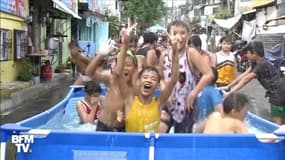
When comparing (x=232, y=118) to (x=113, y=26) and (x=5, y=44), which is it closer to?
(x=5, y=44)

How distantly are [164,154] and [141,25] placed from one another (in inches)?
1898

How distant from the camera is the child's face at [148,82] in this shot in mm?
4367

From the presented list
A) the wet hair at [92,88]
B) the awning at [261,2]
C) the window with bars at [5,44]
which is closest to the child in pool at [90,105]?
the wet hair at [92,88]

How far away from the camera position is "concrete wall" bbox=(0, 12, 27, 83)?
1466 cm

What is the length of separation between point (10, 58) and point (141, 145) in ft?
41.2

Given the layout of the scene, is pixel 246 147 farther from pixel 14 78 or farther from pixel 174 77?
pixel 14 78

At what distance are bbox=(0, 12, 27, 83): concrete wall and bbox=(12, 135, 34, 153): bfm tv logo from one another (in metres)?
11.3

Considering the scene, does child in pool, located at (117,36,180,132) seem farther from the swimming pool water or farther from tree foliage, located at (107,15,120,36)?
tree foliage, located at (107,15,120,36)

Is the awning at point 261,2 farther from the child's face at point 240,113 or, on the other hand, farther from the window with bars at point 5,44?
the child's face at point 240,113

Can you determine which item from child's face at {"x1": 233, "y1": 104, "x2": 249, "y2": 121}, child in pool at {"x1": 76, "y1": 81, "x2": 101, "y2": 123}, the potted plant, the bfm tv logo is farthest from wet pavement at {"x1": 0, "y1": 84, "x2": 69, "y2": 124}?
child's face at {"x1": 233, "y1": 104, "x2": 249, "y2": 121}

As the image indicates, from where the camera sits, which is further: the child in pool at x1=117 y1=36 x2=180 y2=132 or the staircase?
the staircase

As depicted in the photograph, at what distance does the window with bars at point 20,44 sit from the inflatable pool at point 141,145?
12.4 meters

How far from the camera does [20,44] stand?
52.9ft

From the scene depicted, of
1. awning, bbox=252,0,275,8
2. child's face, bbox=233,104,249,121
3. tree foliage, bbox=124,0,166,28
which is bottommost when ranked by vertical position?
child's face, bbox=233,104,249,121
